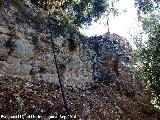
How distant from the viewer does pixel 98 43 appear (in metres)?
30.5

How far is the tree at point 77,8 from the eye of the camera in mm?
24516

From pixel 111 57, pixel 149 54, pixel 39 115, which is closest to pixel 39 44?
pixel 39 115

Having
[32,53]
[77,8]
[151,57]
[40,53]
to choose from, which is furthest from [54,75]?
[77,8]

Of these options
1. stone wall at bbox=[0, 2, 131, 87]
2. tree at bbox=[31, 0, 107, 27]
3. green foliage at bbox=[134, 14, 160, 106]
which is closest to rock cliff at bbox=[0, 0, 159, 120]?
stone wall at bbox=[0, 2, 131, 87]

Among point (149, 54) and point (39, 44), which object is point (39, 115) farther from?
point (149, 54)

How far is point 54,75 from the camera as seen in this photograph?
774 inches

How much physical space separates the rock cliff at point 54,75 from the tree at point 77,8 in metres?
1.56

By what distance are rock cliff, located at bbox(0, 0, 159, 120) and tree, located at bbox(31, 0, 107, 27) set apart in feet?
5.12

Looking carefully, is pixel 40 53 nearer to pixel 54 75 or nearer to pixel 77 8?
pixel 54 75

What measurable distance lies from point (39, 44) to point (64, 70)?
282cm

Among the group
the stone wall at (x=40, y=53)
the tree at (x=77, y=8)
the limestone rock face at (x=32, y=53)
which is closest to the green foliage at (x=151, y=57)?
the stone wall at (x=40, y=53)

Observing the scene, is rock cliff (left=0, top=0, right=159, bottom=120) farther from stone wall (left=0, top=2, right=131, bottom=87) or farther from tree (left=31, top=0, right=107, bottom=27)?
tree (left=31, top=0, right=107, bottom=27)

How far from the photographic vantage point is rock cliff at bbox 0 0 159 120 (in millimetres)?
15805

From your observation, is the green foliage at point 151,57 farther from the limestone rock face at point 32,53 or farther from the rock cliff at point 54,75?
the limestone rock face at point 32,53
